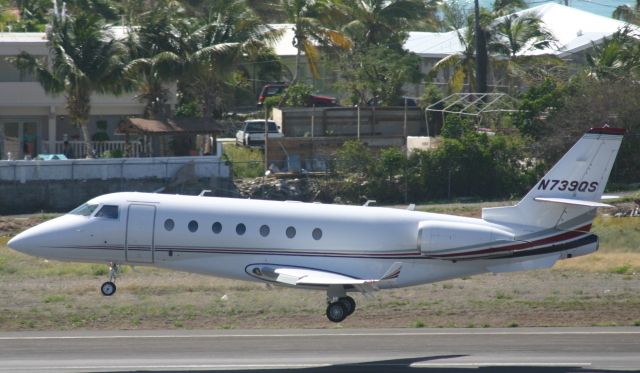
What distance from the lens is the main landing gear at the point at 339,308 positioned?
25.6 meters

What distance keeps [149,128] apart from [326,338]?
25.7 meters

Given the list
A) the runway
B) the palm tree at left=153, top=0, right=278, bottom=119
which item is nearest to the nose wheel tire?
the runway

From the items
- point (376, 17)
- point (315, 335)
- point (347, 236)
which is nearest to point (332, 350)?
point (315, 335)

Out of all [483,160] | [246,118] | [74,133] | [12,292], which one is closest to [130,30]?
[74,133]

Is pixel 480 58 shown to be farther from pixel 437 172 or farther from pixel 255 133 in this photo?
pixel 255 133

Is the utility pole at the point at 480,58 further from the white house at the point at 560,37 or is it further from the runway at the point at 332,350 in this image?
the runway at the point at 332,350

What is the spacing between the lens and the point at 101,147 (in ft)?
177

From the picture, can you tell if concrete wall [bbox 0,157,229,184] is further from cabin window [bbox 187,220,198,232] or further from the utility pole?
cabin window [bbox 187,220,198,232]

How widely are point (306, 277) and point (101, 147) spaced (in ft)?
100

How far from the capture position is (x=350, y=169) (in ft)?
167

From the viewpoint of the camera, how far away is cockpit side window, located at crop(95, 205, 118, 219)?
25.9 meters

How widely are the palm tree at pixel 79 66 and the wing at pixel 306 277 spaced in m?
27.8

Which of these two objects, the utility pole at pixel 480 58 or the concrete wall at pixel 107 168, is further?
the utility pole at pixel 480 58

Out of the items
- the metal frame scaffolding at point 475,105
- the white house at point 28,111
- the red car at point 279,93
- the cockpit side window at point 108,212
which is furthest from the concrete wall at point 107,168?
the cockpit side window at point 108,212
